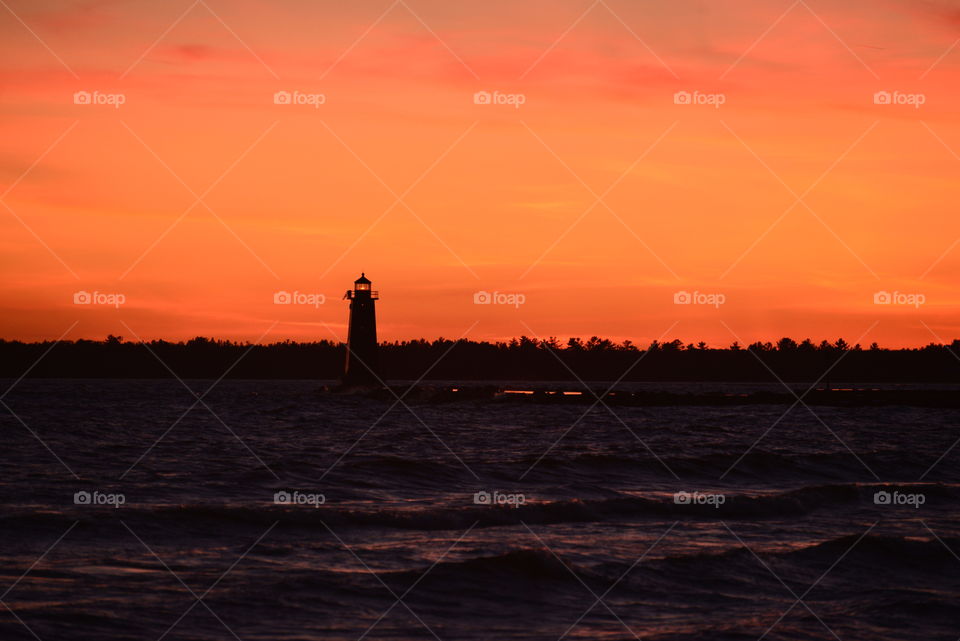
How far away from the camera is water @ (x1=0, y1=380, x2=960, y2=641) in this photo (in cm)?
1404

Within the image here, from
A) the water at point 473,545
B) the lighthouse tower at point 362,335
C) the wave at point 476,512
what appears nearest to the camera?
the water at point 473,545

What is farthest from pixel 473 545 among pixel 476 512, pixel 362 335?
pixel 362 335

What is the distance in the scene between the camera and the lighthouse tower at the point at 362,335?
82.2 meters

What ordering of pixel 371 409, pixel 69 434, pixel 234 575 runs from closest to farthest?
1. pixel 234 575
2. pixel 69 434
3. pixel 371 409

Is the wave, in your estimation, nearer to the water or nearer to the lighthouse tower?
the water

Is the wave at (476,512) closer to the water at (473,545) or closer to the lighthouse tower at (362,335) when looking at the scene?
the water at (473,545)

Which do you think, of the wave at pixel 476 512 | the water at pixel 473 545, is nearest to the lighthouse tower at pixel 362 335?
the water at pixel 473 545

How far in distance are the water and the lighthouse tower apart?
135ft

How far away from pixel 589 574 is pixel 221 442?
30044 mm

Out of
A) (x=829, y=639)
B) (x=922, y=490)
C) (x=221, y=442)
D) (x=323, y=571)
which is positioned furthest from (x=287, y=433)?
(x=829, y=639)

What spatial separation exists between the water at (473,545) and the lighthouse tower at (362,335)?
135 feet

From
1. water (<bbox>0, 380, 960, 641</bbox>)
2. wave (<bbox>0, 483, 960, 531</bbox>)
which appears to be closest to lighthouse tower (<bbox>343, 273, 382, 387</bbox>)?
water (<bbox>0, 380, 960, 641</bbox>)

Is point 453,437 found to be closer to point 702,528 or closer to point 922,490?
point 922,490

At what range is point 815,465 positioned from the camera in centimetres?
3725
